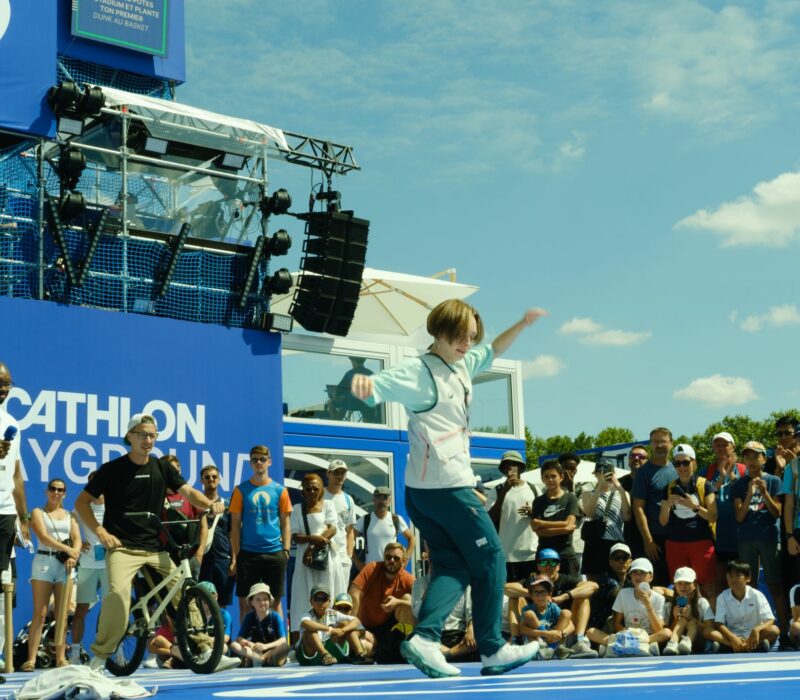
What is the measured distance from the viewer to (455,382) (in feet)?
20.0

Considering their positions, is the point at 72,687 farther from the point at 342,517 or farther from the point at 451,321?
the point at 342,517

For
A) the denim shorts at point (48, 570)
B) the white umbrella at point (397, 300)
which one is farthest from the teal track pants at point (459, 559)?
the white umbrella at point (397, 300)

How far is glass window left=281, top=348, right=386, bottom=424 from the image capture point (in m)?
18.6

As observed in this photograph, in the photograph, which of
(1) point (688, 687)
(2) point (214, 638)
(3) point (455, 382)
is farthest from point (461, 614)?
(1) point (688, 687)

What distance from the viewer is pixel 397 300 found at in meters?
23.0

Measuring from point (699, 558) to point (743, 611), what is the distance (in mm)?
741

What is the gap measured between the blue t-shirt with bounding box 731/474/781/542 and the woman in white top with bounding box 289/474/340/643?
4.01 meters

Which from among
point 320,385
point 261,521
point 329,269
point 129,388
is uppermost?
point 329,269

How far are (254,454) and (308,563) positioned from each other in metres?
1.27

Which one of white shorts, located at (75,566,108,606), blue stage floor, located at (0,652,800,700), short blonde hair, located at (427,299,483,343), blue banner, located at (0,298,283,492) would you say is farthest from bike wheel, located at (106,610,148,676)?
blue banner, located at (0,298,283,492)

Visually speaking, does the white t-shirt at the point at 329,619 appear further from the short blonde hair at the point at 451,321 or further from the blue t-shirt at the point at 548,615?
the short blonde hair at the point at 451,321

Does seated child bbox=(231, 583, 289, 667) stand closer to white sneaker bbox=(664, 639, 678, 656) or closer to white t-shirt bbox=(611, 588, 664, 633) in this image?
white t-shirt bbox=(611, 588, 664, 633)

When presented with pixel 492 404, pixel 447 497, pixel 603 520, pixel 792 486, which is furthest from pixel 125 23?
pixel 447 497

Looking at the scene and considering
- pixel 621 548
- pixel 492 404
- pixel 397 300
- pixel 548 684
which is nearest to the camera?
pixel 548 684
